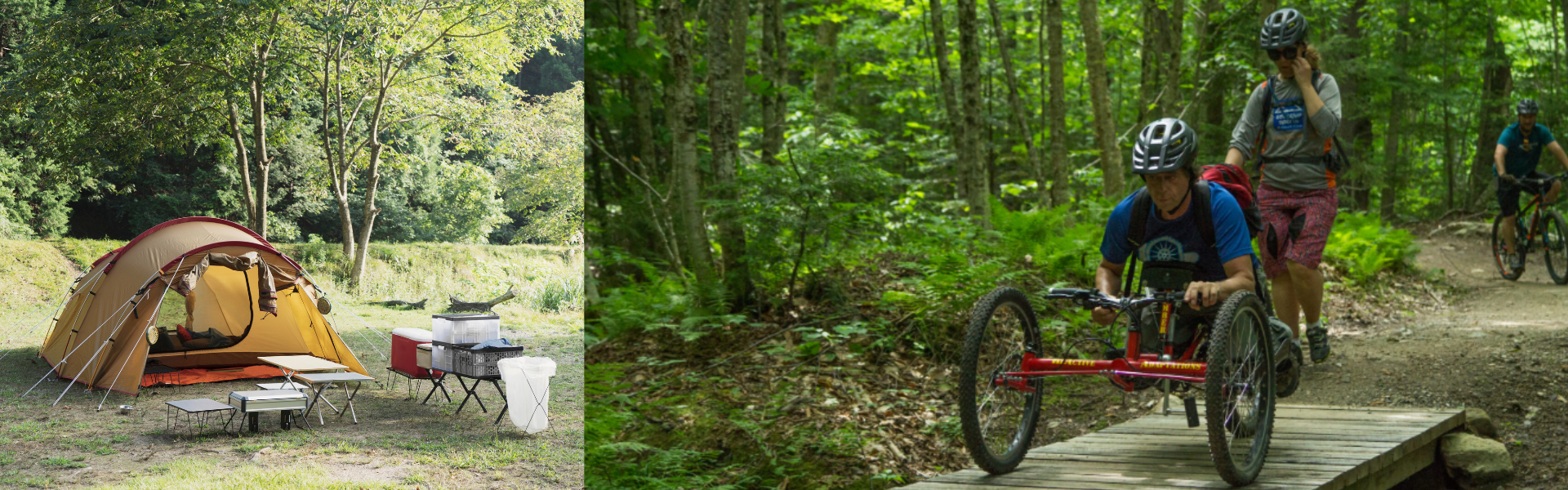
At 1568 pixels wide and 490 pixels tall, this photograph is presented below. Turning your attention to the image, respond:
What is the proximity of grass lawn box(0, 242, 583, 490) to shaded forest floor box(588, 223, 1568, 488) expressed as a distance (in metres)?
0.48

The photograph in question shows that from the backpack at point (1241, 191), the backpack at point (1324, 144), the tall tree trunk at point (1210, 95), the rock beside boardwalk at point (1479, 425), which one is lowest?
the rock beside boardwalk at point (1479, 425)

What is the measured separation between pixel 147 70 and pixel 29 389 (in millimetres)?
1496

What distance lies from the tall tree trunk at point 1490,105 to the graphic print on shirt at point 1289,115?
12.5m

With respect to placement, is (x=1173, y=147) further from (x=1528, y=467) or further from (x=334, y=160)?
(x=334, y=160)

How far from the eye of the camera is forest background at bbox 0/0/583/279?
4.27 meters

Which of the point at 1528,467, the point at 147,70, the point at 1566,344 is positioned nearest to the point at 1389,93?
the point at 1566,344

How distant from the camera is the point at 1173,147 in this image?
11.3ft

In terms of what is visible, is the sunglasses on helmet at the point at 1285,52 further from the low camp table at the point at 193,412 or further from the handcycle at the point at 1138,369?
the low camp table at the point at 193,412

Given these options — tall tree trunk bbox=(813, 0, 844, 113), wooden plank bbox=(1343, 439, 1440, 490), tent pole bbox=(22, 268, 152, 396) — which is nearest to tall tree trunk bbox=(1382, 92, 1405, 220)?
tall tree trunk bbox=(813, 0, 844, 113)

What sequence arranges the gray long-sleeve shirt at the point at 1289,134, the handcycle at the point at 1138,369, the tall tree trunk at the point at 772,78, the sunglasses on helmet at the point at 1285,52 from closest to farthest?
the handcycle at the point at 1138,369
the sunglasses on helmet at the point at 1285,52
the gray long-sleeve shirt at the point at 1289,134
the tall tree trunk at the point at 772,78

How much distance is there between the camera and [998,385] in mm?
3410

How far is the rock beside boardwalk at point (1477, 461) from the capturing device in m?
4.46

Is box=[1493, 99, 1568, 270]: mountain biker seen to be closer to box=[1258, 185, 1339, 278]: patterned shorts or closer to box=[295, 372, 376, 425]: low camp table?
box=[1258, 185, 1339, 278]: patterned shorts

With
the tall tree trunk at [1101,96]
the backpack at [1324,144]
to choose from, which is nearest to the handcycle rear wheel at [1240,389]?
the backpack at [1324,144]
